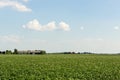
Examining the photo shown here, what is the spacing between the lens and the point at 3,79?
24.5 metres

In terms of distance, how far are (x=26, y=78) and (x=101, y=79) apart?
6.04 meters

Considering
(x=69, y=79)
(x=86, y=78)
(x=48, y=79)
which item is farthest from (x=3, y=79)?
(x=86, y=78)

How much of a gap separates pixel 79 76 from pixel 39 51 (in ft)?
543

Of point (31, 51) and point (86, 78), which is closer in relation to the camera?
point (86, 78)

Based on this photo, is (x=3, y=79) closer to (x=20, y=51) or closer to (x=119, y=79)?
(x=119, y=79)

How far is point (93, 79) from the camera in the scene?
25.6 metres

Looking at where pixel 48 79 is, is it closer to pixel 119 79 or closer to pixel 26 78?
pixel 26 78

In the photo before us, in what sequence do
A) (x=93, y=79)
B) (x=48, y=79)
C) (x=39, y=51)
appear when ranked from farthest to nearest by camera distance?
(x=39, y=51)
(x=93, y=79)
(x=48, y=79)

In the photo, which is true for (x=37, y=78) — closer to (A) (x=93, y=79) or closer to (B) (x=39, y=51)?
(A) (x=93, y=79)

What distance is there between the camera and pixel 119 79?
25844 mm

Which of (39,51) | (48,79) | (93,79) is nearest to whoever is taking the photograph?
(48,79)

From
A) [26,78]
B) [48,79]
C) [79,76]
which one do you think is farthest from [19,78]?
[79,76]

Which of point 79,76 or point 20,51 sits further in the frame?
point 20,51

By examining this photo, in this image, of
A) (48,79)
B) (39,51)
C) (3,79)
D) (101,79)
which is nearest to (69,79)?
(48,79)
